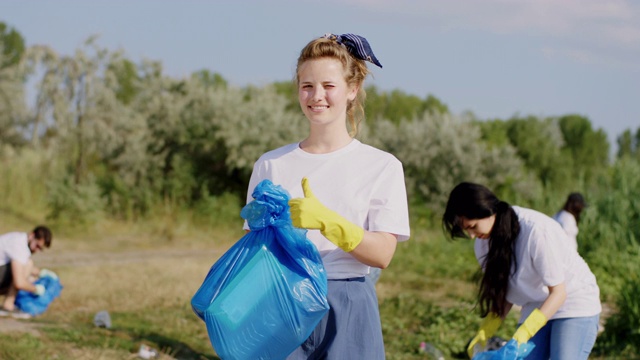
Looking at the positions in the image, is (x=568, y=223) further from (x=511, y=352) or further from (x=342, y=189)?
(x=342, y=189)

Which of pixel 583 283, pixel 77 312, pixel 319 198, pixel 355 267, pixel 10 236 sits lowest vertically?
pixel 77 312

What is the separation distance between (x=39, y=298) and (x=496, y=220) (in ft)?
18.7

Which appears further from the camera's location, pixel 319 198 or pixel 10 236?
pixel 10 236

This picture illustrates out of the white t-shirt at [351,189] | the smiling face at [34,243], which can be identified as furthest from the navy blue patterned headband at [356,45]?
the smiling face at [34,243]

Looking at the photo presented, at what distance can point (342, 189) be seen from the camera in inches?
97.0

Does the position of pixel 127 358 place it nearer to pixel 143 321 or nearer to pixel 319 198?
pixel 143 321

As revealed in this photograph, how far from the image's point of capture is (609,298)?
9.39 metres

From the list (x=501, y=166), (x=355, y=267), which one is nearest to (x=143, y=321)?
(x=355, y=267)

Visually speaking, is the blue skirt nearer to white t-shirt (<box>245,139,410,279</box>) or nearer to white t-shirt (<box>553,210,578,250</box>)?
white t-shirt (<box>245,139,410,279</box>)

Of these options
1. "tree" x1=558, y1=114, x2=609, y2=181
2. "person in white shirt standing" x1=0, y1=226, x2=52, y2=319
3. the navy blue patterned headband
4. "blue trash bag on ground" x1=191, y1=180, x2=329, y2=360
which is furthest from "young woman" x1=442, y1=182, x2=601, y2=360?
"tree" x1=558, y1=114, x2=609, y2=181

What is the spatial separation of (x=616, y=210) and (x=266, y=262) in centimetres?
969

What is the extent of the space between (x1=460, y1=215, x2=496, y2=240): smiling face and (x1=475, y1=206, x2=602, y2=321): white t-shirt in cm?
14

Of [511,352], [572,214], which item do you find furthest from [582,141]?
[511,352]

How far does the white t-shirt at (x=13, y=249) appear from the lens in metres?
8.28
